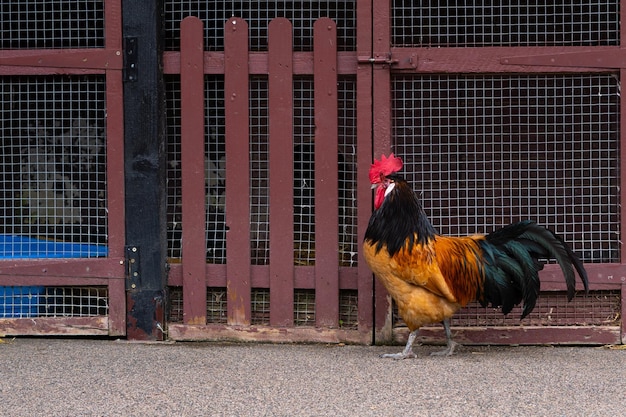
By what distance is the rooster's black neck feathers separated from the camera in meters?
5.22

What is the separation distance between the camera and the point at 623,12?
5637 millimetres

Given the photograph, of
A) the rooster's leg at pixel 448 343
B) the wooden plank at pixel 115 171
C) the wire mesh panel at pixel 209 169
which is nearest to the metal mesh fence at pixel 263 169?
the wire mesh panel at pixel 209 169

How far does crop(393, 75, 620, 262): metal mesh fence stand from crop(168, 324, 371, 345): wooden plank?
3.37 ft

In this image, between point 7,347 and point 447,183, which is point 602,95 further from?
point 7,347

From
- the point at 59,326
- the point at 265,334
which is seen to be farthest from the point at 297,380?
the point at 59,326

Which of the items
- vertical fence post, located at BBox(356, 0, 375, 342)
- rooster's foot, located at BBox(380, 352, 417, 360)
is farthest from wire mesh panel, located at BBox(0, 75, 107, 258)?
rooster's foot, located at BBox(380, 352, 417, 360)

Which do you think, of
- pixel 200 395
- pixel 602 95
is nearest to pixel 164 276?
pixel 200 395

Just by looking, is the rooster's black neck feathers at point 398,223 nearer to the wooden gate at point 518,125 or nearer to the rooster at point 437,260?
the rooster at point 437,260

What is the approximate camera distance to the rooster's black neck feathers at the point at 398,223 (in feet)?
17.1

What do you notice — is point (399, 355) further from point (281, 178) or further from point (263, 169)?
point (263, 169)

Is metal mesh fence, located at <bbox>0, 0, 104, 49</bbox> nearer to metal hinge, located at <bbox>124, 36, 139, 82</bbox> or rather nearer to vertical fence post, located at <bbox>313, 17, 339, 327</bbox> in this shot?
metal hinge, located at <bbox>124, 36, 139, 82</bbox>

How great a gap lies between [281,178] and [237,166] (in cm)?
31

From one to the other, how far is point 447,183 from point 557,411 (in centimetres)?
217

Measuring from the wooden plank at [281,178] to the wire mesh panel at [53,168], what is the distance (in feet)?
4.00
